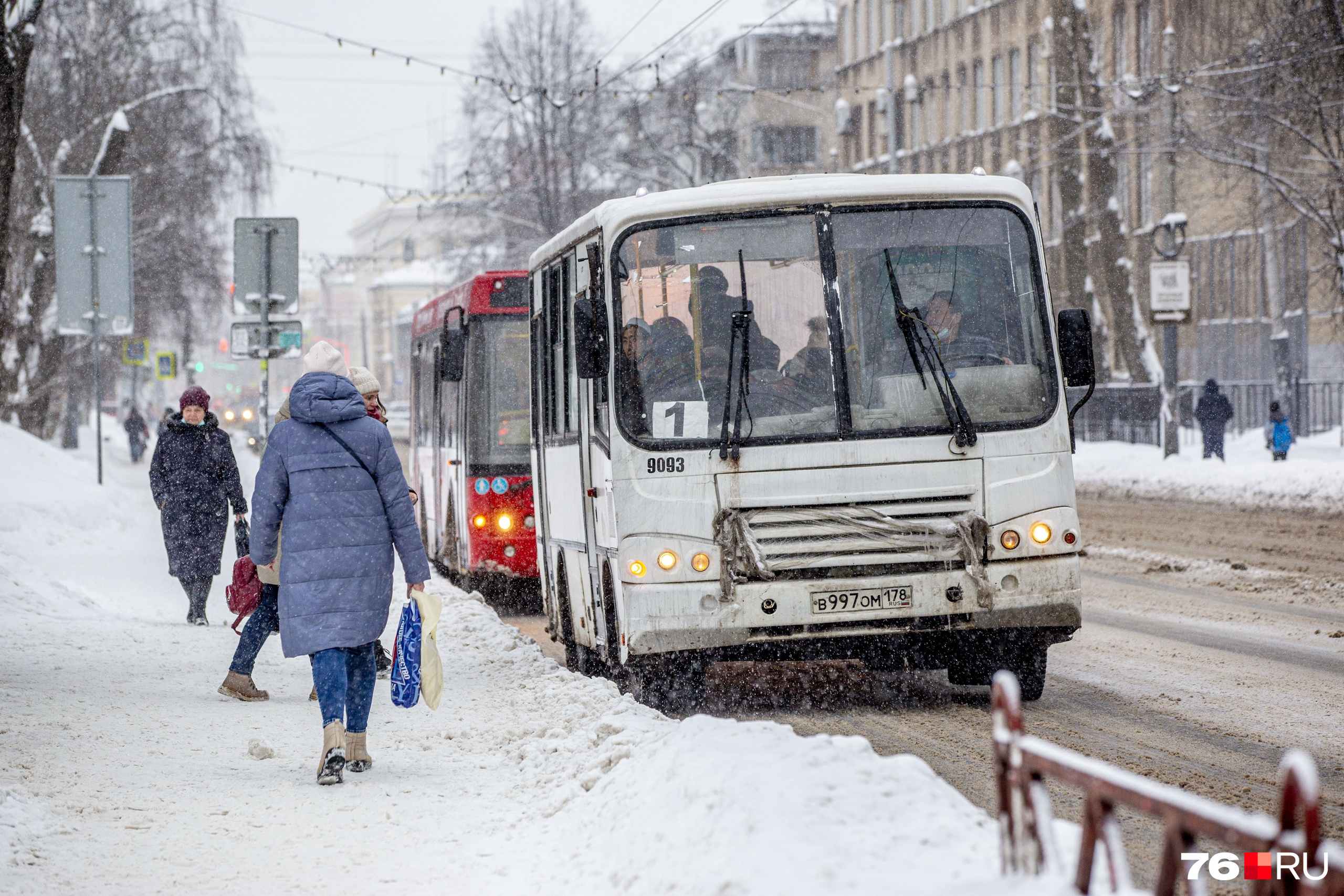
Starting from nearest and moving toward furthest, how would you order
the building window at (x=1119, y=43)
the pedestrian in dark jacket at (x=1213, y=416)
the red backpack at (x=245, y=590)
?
1. the red backpack at (x=245, y=590)
2. the pedestrian in dark jacket at (x=1213, y=416)
3. the building window at (x=1119, y=43)

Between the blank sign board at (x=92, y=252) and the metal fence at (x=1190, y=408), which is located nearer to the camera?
the blank sign board at (x=92, y=252)

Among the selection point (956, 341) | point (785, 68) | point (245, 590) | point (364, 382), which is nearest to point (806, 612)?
point (956, 341)

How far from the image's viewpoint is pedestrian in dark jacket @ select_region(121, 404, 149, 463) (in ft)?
173

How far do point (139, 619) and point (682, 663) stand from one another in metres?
7.20

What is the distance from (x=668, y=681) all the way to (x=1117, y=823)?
18.4 feet

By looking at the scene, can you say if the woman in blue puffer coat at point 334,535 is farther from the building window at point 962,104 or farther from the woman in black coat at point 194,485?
the building window at point 962,104

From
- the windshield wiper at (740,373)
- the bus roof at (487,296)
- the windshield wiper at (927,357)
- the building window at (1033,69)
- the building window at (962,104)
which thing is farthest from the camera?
the building window at (962,104)

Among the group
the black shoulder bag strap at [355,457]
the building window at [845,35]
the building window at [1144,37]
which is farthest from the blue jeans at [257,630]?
the building window at [845,35]

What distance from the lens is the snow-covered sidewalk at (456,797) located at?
15.7 feet

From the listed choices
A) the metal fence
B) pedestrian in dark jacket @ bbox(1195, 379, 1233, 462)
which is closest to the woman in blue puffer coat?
pedestrian in dark jacket @ bbox(1195, 379, 1233, 462)

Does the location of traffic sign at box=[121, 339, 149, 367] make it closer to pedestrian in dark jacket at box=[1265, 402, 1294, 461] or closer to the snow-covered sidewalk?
pedestrian in dark jacket at box=[1265, 402, 1294, 461]

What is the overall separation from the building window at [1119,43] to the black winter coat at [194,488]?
4054cm

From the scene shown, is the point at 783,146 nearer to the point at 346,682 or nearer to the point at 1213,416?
the point at 1213,416

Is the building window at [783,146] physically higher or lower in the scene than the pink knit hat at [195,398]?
higher
